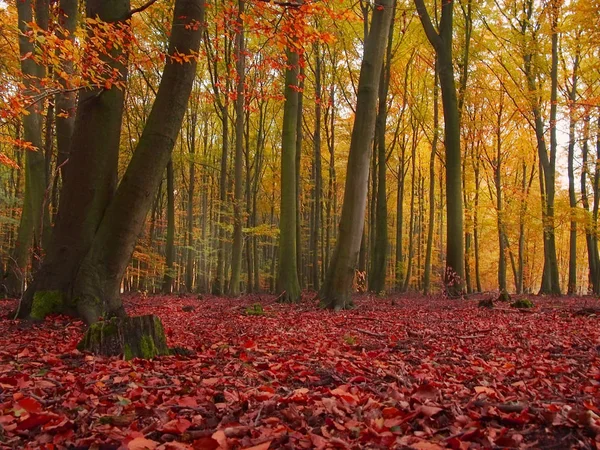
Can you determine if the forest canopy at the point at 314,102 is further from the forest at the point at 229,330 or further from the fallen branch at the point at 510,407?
the fallen branch at the point at 510,407

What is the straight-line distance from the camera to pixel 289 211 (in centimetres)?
1125

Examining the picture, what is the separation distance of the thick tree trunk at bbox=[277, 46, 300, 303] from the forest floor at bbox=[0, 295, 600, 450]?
5.29 m

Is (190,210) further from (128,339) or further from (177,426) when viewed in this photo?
(177,426)

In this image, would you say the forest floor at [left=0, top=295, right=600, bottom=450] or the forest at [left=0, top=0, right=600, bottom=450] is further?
the forest at [left=0, top=0, right=600, bottom=450]

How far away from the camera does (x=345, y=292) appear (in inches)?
348

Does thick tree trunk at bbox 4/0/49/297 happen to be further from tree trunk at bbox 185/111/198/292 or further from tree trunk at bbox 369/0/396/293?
tree trunk at bbox 369/0/396/293

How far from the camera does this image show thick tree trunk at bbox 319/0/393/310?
8.78m

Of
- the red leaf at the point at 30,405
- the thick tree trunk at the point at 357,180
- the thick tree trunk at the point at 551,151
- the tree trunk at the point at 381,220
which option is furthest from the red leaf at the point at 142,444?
the thick tree trunk at the point at 551,151

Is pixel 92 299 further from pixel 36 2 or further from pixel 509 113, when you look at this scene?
pixel 509 113

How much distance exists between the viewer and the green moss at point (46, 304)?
572 centimetres

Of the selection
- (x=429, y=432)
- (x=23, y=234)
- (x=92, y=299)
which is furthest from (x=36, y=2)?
(x=429, y=432)

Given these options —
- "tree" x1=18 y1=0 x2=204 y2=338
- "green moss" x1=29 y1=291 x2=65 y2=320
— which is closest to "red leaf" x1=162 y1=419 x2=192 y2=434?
"tree" x1=18 y1=0 x2=204 y2=338

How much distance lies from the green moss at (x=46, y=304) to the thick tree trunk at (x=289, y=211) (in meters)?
5.90

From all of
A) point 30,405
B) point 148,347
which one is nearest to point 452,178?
point 148,347
